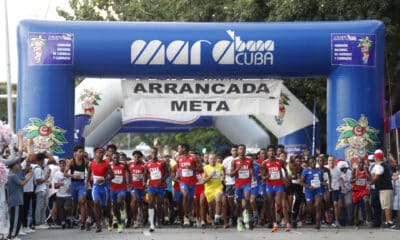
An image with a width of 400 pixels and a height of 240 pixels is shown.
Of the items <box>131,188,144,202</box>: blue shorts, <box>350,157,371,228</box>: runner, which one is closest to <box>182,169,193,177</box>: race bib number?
<box>131,188,144,202</box>: blue shorts

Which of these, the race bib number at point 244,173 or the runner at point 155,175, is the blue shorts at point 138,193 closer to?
the runner at point 155,175

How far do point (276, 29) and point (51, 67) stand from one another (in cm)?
519

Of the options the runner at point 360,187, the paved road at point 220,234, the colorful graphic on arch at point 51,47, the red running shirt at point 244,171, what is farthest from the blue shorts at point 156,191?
the runner at point 360,187

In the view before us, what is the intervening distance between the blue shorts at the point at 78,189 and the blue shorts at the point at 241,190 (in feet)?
10.5

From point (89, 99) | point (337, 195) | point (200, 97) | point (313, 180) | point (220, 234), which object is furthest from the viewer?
point (89, 99)

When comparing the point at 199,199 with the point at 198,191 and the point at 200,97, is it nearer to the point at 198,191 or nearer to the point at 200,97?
the point at 198,191

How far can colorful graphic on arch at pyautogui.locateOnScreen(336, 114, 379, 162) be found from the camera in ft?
64.6

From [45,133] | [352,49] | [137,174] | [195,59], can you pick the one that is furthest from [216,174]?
[352,49]

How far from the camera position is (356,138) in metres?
19.6

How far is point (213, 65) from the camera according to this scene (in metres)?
19.8

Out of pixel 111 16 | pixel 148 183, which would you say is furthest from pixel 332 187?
pixel 111 16

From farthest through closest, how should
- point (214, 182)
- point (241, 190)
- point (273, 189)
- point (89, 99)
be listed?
point (89, 99) → point (214, 182) → point (241, 190) → point (273, 189)

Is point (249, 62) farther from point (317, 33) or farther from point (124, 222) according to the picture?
point (124, 222)

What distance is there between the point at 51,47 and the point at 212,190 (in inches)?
192
